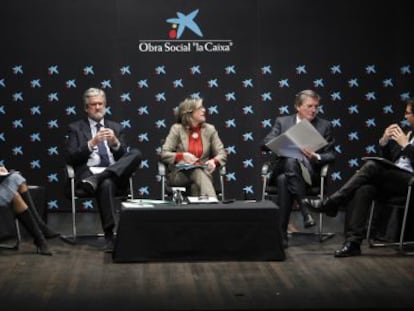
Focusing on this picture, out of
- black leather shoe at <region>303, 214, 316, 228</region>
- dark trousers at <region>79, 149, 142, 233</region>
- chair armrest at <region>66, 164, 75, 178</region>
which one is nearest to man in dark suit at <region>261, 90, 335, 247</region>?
black leather shoe at <region>303, 214, 316, 228</region>

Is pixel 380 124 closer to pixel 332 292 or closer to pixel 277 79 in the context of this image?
pixel 277 79

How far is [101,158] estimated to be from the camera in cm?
791

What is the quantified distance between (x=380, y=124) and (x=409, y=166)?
201 centimetres

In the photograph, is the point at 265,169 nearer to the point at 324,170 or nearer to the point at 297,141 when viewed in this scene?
the point at 297,141

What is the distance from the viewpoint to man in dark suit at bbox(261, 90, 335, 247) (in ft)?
24.9

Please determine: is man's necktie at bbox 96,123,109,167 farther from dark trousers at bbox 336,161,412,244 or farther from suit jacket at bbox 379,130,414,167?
suit jacket at bbox 379,130,414,167

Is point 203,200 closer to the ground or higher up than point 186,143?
closer to the ground

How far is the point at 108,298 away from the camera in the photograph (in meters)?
5.58

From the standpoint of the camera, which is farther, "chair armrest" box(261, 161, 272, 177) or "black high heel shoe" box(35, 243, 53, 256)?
"chair armrest" box(261, 161, 272, 177)

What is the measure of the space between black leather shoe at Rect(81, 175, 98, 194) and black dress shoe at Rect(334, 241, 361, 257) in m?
1.99

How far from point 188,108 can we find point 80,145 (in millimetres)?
978

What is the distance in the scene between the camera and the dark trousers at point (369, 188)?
710 centimetres

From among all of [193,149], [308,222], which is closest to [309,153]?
[308,222]

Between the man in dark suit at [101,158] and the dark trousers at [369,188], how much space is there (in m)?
1.74
